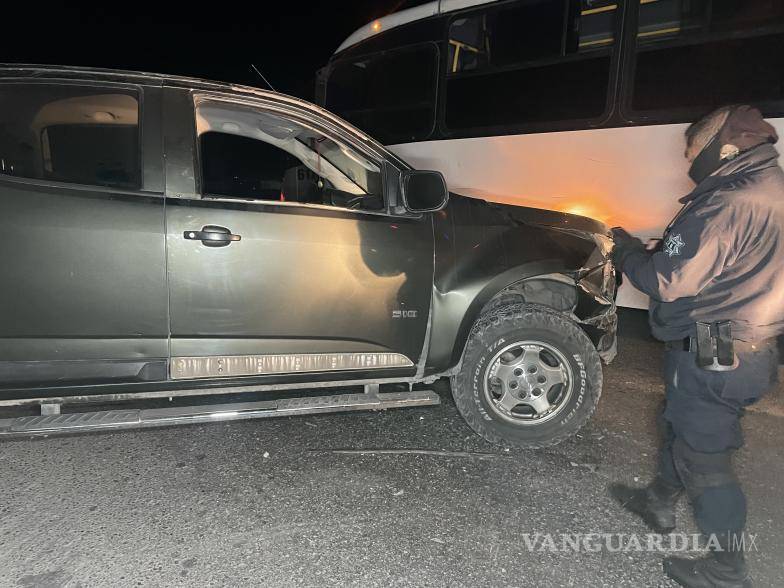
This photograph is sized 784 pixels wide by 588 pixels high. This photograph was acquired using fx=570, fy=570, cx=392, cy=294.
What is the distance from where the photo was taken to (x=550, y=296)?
379cm

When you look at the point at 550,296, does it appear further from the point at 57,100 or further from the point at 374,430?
the point at 57,100

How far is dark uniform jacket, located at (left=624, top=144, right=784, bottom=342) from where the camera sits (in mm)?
2186

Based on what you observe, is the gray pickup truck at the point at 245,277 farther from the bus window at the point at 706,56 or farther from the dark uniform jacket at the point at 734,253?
the bus window at the point at 706,56

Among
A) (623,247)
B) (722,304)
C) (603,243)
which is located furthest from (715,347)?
(603,243)

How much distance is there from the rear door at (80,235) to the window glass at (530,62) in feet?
13.0

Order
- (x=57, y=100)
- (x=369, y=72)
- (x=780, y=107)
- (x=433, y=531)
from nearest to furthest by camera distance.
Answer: (x=433, y=531)
(x=57, y=100)
(x=780, y=107)
(x=369, y=72)

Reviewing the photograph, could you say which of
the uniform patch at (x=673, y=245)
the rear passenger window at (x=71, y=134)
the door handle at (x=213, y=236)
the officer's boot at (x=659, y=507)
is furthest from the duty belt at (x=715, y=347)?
the rear passenger window at (x=71, y=134)

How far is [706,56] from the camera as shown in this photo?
466 centimetres

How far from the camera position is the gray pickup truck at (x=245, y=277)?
108 inches

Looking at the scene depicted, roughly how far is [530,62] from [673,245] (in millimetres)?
3949

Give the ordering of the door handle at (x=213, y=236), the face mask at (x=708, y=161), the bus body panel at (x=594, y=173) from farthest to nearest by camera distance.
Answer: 1. the bus body panel at (x=594, y=173)
2. the door handle at (x=213, y=236)
3. the face mask at (x=708, y=161)

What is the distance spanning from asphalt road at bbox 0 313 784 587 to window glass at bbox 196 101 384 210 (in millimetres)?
1506

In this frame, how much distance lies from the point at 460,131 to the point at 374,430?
394cm

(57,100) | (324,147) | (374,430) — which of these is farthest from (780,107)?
(57,100)
